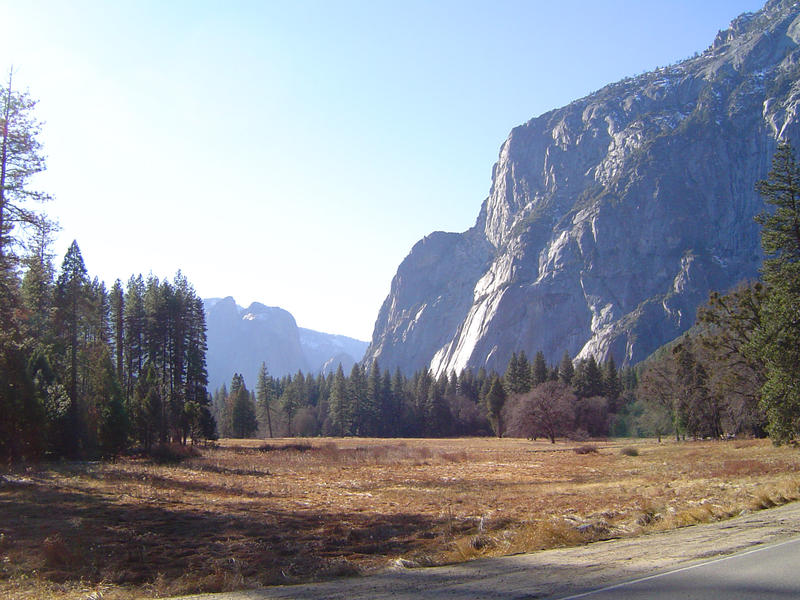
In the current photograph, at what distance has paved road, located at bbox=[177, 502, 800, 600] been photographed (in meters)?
8.19

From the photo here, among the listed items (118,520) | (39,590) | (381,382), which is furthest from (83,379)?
(381,382)

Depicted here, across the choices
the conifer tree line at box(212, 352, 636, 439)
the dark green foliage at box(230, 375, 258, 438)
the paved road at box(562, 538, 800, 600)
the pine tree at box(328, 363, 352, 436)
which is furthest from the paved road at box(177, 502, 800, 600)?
the pine tree at box(328, 363, 352, 436)

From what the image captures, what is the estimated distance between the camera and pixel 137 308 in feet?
181

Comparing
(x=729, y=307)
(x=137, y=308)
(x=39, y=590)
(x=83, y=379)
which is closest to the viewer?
(x=39, y=590)

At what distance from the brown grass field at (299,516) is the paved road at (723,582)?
4483 mm

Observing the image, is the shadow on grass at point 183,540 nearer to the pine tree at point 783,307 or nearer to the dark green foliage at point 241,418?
the pine tree at point 783,307

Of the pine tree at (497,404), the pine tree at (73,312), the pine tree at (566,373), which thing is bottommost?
the pine tree at (497,404)

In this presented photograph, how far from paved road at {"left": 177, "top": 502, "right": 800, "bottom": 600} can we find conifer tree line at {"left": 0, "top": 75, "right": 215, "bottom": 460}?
53.3 ft

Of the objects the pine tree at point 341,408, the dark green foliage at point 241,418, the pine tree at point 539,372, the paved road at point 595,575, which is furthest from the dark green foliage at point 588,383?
the paved road at point 595,575

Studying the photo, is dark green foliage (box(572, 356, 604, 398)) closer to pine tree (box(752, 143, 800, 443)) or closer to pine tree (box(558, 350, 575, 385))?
pine tree (box(558, 350, 575, 385))

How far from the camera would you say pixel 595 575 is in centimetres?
932

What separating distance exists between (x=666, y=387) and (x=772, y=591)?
6515 centimetres

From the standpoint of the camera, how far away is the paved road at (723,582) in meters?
7.61

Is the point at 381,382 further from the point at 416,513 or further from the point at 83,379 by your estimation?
the point at 416,513
